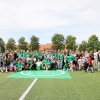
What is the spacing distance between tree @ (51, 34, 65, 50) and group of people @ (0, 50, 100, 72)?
6118 centimetres

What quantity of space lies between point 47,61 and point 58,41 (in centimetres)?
Answer: 6273

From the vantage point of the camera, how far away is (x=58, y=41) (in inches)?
3243

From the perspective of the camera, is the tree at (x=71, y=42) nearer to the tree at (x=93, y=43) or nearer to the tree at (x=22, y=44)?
the tree at (x=93, y=43)

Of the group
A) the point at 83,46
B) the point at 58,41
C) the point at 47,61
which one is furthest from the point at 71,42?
the point at 47,61

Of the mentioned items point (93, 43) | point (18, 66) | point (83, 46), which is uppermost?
point (93, 43)

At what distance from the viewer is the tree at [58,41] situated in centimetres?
8238

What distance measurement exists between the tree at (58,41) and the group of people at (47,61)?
201 feet

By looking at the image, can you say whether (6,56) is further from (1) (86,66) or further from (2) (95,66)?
(2) (95,66)

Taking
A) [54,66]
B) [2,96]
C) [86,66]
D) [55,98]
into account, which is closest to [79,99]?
[55,98]

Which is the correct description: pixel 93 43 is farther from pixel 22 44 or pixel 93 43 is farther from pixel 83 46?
pixel 22 44

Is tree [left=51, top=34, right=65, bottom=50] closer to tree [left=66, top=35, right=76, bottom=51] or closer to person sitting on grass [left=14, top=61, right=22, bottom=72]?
tree [left=66, top=35, right=76, bottom=51]

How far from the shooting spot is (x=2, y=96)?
24.4ft

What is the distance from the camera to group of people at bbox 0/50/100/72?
18.7 meters

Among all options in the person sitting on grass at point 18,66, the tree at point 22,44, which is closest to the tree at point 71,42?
the tree at point 22,44
